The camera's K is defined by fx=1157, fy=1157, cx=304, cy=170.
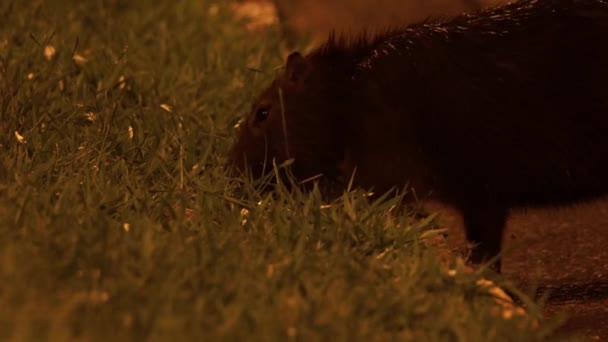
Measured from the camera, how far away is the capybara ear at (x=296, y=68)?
14.1ft

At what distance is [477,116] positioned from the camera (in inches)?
155

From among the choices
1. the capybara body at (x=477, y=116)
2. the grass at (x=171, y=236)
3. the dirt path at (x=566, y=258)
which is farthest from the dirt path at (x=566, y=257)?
the grass at (x=171, y=236)

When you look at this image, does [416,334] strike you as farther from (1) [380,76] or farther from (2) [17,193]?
(1) [380,76]

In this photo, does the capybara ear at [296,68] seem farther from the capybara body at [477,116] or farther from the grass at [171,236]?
the grass at [171,236]

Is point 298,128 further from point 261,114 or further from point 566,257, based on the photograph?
point 566,257

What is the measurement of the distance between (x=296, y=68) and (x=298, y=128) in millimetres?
231

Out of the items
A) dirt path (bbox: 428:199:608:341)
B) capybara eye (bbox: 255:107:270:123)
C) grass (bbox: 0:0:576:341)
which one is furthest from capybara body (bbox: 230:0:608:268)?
grass (bbox: 0:0:576:341)

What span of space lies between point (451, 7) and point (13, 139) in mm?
3375

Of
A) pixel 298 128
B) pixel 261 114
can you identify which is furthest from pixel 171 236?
pixel 261 114

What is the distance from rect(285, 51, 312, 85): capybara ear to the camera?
4.29 metres

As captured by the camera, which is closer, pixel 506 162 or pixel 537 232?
pixel 506 162

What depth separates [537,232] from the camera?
15.7ft

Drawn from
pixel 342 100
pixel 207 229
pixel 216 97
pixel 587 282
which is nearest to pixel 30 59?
pixel 216 97

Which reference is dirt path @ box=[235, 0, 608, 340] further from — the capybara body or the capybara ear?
the capybara ear
